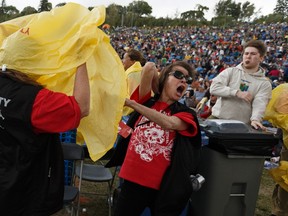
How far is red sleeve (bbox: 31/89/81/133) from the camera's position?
1.54 m

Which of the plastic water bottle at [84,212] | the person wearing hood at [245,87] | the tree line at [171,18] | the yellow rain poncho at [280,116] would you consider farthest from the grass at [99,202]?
the tree line at [171,18]

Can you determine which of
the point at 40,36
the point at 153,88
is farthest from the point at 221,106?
the point at 40,36

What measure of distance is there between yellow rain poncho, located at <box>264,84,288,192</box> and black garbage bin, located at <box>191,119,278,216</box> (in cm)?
52

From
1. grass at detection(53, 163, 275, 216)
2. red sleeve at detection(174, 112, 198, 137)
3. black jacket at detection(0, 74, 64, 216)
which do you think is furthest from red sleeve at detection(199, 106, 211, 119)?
black jacket at detection(0, 74, 64, 216)

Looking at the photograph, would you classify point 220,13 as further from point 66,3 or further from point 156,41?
point 66,3

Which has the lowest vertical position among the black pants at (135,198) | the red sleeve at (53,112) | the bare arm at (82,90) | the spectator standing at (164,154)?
the black pants at (135,198)

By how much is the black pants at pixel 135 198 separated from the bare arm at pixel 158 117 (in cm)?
45

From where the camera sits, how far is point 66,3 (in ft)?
6.00

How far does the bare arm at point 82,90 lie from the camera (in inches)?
63.7

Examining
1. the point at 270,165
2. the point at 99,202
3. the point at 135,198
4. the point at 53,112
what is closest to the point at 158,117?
the point at 135,198

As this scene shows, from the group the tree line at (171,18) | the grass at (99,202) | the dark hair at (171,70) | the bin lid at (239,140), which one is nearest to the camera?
the dark hair at (171,70)

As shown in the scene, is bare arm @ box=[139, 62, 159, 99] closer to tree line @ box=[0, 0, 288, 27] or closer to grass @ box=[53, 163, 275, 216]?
grass @ box=[53, 163, 275, 216]

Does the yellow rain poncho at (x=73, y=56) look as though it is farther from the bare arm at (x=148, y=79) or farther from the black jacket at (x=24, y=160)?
the bare arm at (x=148, y=79)

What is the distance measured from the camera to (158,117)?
205cm
